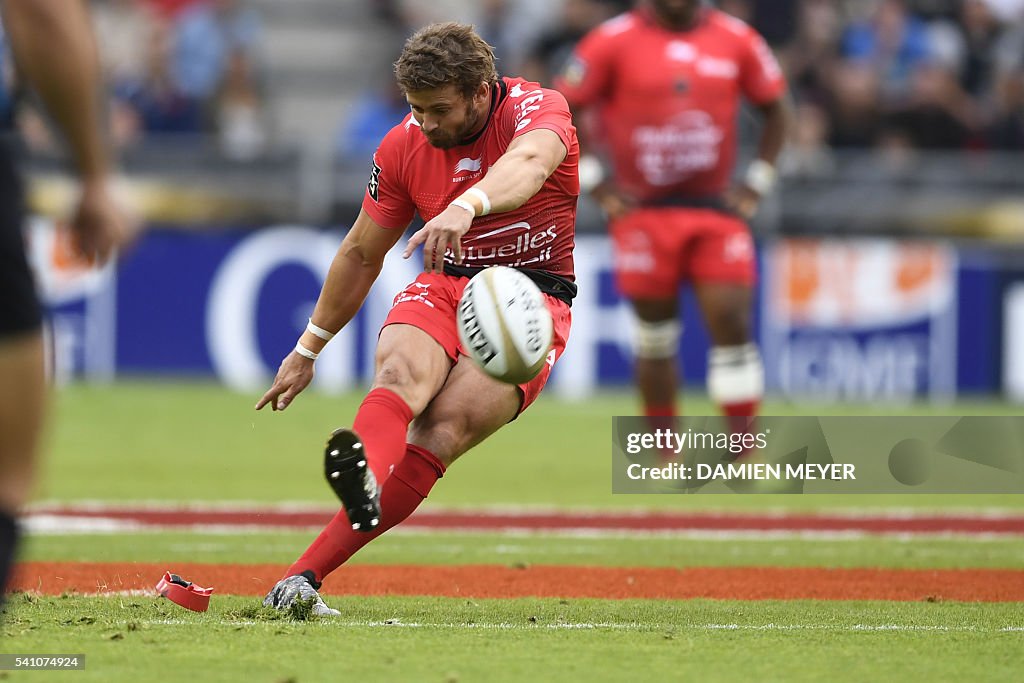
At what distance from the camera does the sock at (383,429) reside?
5.49m

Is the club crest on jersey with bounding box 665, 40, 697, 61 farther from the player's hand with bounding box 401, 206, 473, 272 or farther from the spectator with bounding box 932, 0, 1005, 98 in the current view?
the spectator with bounding box 932, 0, 1005, 98

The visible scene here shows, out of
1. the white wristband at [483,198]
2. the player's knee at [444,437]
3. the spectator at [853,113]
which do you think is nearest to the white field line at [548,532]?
the player's knee at [444,437]

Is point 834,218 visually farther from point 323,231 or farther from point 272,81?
point 272,81

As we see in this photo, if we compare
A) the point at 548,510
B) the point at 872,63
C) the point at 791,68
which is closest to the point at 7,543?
the point at 548,510

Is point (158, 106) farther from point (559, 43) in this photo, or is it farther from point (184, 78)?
point (559, 43)

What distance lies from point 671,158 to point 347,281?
16.2 ft

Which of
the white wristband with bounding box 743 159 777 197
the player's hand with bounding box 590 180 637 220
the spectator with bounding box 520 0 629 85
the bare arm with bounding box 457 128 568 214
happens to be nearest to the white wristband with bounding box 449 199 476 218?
the bare arm with bounding box 457 128 568 214

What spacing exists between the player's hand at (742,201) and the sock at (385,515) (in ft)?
17.4

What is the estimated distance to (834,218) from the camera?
17.4 metres

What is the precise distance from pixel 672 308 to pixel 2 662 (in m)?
6.74

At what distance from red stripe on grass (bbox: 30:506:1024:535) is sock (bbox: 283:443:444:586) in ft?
10.3

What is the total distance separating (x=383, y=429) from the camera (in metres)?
5.55

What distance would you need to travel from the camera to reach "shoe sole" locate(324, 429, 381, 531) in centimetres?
519

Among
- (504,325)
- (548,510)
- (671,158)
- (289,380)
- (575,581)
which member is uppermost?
(671,158)
